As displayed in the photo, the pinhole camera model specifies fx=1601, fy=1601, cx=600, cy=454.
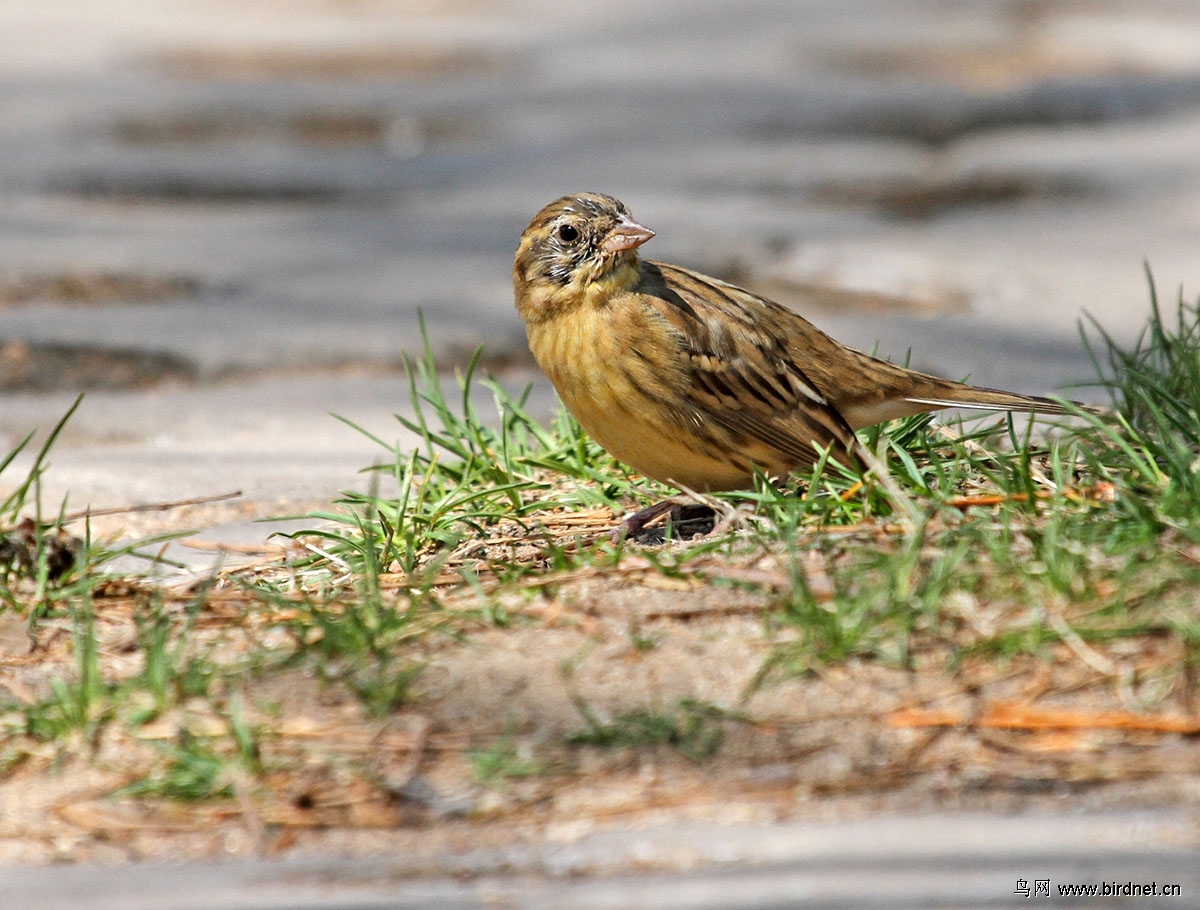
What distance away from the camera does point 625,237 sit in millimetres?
4922

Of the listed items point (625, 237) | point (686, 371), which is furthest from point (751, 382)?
point (625, 237)

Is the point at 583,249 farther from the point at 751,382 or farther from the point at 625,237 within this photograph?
the point at 751,382

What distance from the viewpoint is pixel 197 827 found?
2895mm

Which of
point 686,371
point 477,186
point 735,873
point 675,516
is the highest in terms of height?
point 477,186

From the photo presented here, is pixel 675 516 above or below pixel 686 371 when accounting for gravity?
below

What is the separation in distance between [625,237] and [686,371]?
18.9 inches

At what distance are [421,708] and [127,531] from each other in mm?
2159

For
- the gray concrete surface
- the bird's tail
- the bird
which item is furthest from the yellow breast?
the gray concrete surface

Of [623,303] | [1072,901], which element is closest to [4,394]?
[623,303]

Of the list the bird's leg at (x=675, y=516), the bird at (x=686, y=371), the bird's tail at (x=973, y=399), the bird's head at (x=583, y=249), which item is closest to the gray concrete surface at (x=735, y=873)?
the bird's leg at (x=675, y=516)

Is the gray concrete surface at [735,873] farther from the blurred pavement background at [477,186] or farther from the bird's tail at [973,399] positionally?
the blurred pavement background at [477,186]

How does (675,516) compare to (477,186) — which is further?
(477,186)

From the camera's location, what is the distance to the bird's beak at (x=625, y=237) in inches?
193

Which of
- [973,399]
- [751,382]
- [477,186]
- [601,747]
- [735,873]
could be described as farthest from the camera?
[477,186]
